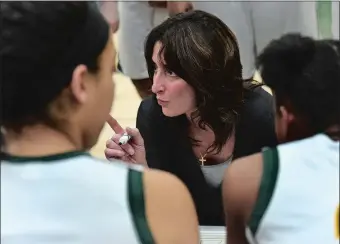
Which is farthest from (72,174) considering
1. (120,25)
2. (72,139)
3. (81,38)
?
(120,25)

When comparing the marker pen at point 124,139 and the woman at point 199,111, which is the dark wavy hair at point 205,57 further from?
the marker pen at point 124,139

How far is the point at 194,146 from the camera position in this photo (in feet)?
5.34

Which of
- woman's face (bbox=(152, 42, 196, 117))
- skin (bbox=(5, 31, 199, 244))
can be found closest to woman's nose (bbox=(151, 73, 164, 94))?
woman's face (bbox=(152, 42, 196, 117))

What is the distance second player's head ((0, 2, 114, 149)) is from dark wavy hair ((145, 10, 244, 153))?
0.57 metres

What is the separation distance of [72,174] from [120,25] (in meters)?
1.77

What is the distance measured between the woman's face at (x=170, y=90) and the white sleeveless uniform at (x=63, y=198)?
0.64 metres

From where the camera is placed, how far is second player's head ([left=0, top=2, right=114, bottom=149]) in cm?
84

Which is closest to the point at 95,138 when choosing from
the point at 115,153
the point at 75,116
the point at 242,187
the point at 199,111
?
the point at 75,116

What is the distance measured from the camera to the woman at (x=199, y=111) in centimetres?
146

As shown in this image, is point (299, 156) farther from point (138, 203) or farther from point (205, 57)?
point (205, 57)

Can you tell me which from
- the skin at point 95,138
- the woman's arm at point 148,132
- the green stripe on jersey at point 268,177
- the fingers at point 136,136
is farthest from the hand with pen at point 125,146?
the green stripe on jersey at point 268,177

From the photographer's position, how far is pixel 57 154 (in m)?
0.85

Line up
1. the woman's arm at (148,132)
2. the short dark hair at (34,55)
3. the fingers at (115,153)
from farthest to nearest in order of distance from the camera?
1. the woman's arm at (148,132)
2. the fingers at (115,153)
3. the short dark hair at (34,55)

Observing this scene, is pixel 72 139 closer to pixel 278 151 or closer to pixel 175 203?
pixel 175 203
